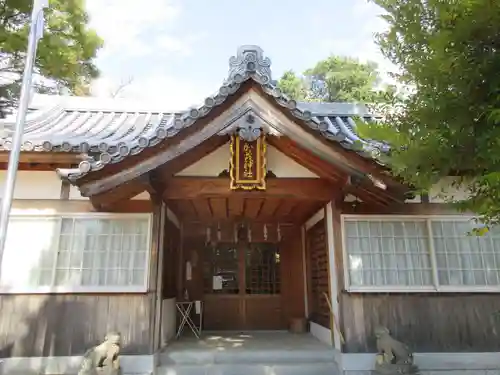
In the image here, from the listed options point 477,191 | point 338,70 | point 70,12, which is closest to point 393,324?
point 477,191

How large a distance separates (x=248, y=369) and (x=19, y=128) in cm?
489

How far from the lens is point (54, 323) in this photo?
20.8 feet

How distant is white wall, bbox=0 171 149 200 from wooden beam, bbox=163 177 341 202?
2.07 ft

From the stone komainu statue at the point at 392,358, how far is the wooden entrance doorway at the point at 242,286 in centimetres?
459

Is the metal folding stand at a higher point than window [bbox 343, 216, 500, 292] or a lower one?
lower

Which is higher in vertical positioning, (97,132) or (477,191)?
(97,132)

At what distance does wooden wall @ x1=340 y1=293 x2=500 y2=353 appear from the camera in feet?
21.4

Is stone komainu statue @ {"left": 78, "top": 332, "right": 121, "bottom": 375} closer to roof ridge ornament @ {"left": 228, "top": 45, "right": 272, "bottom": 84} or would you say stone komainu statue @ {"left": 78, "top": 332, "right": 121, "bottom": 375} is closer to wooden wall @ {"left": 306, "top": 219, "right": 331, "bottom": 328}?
wooden wall @ {"left": 306, "top": 219, "right": 331, "bottom": 328}

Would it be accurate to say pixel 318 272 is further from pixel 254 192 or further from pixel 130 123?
pixel 130 123

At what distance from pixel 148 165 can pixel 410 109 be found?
149 inches

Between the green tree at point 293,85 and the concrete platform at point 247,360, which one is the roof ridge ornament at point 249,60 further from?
the green tree at point 293,85

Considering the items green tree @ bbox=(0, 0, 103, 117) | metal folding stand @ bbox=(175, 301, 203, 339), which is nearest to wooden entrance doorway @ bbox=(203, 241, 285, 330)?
metal folding stand @ bbox=(175, 301, 203, 339)

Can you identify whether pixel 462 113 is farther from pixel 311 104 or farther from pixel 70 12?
pixel 70 12

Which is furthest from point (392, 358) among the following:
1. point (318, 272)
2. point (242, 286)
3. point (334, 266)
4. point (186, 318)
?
point (242, 286)
